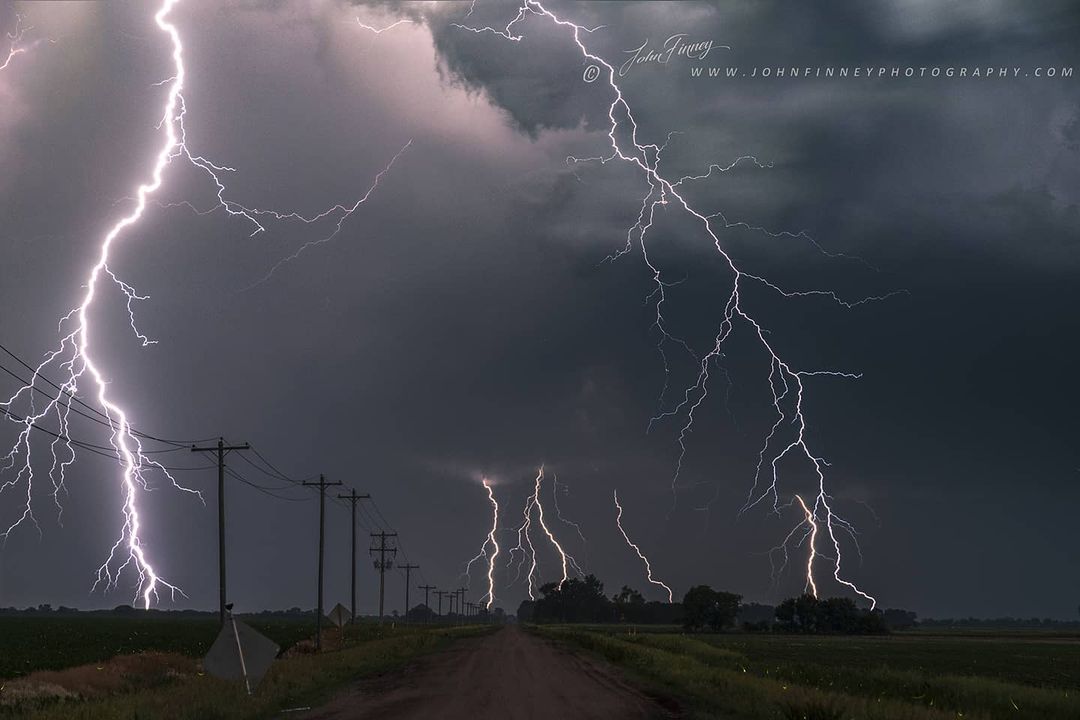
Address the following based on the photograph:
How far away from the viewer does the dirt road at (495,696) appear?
19141mm

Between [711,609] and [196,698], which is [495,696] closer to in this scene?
[196,698]

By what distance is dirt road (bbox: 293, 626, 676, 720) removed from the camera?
62.8 feet

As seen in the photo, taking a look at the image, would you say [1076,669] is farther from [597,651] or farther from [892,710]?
[892,710]

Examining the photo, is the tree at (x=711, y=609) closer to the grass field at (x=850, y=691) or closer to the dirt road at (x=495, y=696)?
the grass field at (x=850, y=691)

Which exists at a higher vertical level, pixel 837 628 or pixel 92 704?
pixel 92 704

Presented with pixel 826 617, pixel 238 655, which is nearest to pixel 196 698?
pixel 238 655

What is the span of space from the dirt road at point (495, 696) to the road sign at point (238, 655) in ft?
5.54

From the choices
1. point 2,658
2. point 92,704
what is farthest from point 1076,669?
point 2,658

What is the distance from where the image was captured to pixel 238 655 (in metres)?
20.9

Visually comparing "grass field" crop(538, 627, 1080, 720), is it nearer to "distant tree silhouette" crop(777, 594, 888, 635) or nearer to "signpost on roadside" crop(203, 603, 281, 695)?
"signpost on roadside" crop(203, 603, 281, 695)

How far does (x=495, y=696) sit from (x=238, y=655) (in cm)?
598

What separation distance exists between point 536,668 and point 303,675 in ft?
27.6

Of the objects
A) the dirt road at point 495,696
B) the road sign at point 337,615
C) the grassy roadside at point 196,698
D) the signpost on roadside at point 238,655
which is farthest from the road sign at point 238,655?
the road sign at point 337,615

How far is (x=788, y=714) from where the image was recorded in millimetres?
17875
